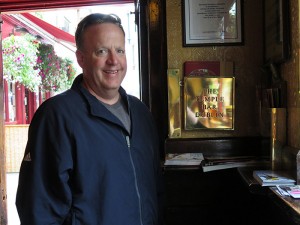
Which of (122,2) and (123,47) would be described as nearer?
(123,47)

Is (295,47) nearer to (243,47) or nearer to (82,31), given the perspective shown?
(243,47)

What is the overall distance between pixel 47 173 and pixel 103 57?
0.48 m

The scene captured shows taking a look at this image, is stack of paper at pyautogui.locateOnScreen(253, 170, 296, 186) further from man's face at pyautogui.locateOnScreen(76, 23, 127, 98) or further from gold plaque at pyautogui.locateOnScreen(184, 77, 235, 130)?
man's face at pyautogui.locateOnScreen(76, 23, 127, 98)

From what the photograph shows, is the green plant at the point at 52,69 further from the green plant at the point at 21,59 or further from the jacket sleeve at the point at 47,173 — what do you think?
the jacket sleeve at the point at 47,173

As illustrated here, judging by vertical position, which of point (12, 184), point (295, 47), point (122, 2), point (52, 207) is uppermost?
point (122, 2)

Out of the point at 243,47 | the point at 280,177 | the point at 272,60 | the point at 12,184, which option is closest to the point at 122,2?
the point at 243,47

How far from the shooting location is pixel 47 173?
4.10ft

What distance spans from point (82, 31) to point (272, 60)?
1.00 meters

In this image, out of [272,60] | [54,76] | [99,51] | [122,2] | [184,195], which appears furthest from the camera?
[54,76]

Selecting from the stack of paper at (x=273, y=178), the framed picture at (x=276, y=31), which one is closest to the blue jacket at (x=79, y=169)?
the stack of paper at (x=273, y=178)

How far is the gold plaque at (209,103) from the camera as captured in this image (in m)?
2.09

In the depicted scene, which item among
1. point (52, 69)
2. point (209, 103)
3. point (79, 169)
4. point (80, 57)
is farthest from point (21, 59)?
point (79, 169)

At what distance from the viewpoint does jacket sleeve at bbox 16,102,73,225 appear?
4.01 ft

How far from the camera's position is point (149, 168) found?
1499 millimetres
